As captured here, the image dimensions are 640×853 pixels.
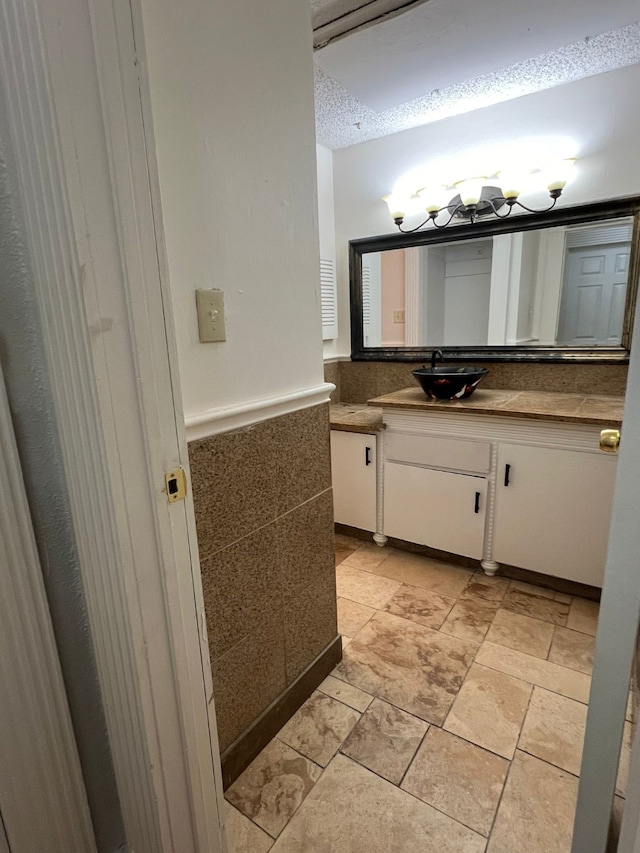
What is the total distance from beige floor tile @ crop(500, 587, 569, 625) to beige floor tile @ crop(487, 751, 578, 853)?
722 millimetres

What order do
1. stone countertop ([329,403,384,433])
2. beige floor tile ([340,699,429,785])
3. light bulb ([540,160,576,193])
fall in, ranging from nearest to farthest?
beige floor tile ([340,699,429,785]) < light bulb ([540,160,576,193]) < stone countertop ([329,403,384,433])

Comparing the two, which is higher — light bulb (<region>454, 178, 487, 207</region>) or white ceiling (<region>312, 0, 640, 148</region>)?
white ceiling (<region>312, 0, 640, 148</region>)

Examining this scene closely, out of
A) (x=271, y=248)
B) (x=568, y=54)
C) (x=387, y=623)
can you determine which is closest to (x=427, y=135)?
(x=568, y=54)

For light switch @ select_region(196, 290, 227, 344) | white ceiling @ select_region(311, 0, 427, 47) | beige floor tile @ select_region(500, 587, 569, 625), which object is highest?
white ceiling @ select_region(311, 0, 427, 47)

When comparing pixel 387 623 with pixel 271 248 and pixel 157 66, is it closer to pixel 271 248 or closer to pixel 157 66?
pixel 271 248

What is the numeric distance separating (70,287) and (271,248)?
1.99 feet

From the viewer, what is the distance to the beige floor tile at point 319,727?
1358 millimetres

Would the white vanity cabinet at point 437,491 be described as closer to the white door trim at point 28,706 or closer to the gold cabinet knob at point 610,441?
the gold cabinet knob at point 610,441

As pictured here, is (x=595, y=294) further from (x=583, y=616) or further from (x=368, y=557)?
(x=368, y=557)

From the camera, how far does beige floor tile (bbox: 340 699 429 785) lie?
130cm

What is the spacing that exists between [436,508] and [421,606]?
1.58 feet

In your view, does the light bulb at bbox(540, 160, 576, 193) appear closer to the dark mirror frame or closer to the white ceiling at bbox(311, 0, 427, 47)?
the dark mirror frame

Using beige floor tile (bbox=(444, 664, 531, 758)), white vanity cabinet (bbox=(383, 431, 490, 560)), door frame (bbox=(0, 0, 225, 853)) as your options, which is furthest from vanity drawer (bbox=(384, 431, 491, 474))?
door frame (bbox=(0, 0, 225, 853))

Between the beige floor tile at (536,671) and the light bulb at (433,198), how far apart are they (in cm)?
210
